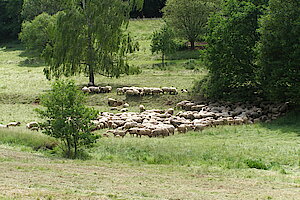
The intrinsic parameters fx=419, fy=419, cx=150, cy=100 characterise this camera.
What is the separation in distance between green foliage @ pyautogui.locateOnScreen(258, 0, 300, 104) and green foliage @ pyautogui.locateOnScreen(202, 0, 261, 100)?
2.55 meters

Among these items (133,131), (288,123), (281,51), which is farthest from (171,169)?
(281,51)

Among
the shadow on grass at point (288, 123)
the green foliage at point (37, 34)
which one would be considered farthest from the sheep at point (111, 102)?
the green foliage at point (37, 34)

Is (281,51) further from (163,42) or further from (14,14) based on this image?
(14,14)

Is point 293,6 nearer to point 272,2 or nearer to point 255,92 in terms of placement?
point 272,2

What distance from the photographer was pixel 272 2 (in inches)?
1200

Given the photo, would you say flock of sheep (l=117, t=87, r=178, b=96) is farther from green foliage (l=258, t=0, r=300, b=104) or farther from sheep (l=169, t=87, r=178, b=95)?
green foliage (l=258, t=0, r=300, b=104)

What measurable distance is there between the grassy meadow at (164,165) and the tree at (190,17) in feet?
117

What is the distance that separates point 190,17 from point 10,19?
55963 mm

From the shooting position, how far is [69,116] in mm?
21797

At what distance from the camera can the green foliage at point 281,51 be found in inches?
1137

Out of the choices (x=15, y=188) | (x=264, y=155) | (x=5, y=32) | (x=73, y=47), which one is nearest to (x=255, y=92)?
(x=264, y=155)

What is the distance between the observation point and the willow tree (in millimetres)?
44312

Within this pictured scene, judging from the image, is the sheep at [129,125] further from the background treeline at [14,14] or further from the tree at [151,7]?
the tree at [151,7]

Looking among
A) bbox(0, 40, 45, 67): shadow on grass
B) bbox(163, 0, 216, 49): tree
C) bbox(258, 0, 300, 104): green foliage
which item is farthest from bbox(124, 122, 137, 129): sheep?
bbox(163, 0, 216, 49): tree
